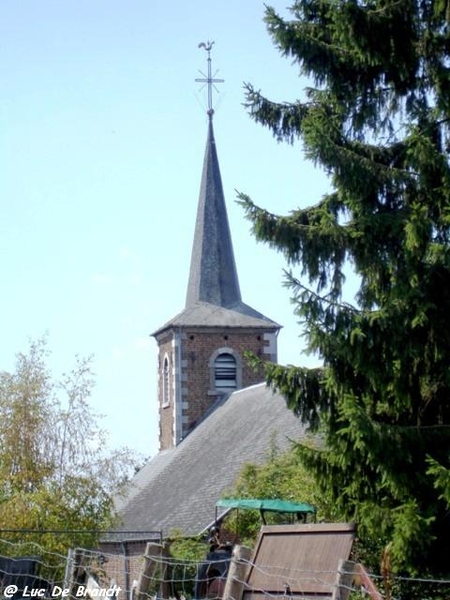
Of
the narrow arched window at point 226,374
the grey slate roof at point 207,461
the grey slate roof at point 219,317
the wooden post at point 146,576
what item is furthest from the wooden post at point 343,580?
the narrow arched window at point 226,374

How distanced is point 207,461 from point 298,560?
23.3 m

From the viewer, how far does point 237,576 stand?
9.80m

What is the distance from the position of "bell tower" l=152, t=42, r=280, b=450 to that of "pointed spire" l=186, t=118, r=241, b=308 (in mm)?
35

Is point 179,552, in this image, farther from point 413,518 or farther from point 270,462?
point 413,518

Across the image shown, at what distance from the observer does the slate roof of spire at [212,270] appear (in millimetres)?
39281

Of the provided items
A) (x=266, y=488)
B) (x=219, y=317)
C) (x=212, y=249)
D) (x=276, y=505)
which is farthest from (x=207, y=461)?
(x=276, y=505)

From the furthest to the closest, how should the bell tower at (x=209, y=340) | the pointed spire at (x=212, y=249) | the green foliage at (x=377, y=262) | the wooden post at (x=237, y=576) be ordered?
the pointed spire at (x=212, y=249) < the bell tower at (x=209, y=340) < the green foliage at (x=377, y=262) < the wooden post at (x=237, y=576)

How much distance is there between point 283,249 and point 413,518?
9.70ft

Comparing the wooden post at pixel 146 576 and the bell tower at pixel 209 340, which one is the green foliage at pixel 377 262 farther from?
the bell tower at pixel 209 340

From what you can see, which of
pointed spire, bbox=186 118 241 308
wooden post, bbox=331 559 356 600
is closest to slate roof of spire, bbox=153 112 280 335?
pointed spire, bbox=186 118 241 308

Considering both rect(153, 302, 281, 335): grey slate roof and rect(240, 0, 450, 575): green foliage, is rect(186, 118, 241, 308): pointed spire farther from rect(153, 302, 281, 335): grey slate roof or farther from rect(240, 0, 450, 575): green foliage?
rect(240, 0, 450, 575): green foliage

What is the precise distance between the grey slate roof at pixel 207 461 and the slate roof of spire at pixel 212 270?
3.06 m

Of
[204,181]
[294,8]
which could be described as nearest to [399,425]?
[294,8]

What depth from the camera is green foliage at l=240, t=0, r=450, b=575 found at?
11008 millimetres
